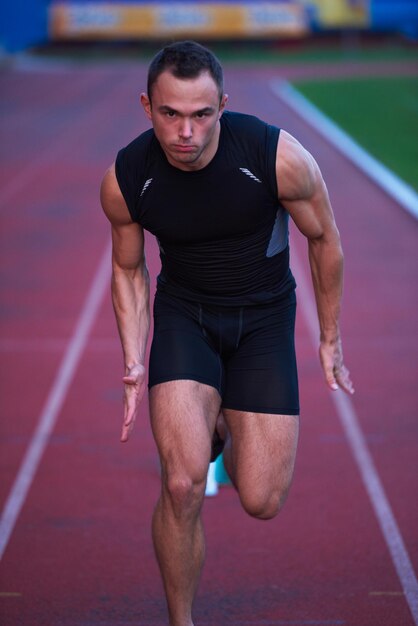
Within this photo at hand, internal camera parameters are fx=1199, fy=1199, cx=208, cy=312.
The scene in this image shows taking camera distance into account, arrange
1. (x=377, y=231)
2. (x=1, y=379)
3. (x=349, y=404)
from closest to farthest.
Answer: (x=349, y=404), (x=1, y=379), (x=377, y=231)

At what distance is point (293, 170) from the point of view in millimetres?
4148

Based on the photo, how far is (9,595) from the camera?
4887 millimetres

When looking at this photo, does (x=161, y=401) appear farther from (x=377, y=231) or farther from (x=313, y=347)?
(x=377, y=231)

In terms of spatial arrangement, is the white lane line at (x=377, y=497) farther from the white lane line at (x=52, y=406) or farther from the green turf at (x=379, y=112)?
the green turf at (x=379, y=112)

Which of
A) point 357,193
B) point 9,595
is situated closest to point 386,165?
point 357,193

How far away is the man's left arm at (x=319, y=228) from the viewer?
4152 mm

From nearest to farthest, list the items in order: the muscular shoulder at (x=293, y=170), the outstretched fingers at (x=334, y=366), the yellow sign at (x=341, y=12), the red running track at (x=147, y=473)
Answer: the muscular shoulder at (x=293, y=170)
the outstretched fingers at (x=334, y=366)
the red running track at (x=147, y=473)
the yellow sign at (x=341, y=12)

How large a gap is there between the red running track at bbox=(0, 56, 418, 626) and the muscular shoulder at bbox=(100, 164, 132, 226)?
5.10 ft

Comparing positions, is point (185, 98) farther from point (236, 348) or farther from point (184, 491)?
point (184, 491)

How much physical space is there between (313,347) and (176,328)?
472 centimetres

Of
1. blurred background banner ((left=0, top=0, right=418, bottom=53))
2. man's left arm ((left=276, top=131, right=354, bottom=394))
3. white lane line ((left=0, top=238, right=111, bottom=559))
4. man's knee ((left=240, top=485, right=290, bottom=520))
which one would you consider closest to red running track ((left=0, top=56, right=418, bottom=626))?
white lane line ((left=0, top=238, right=111, bottom=559))

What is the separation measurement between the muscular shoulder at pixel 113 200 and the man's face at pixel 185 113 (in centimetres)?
29

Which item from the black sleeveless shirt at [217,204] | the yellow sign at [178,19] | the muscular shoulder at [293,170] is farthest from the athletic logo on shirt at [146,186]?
the yellow sign at [178,19]

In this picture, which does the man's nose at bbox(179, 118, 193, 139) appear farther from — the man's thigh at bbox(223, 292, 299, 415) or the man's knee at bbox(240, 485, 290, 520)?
the man's knee at bbox(240, 485, 290, 520)
